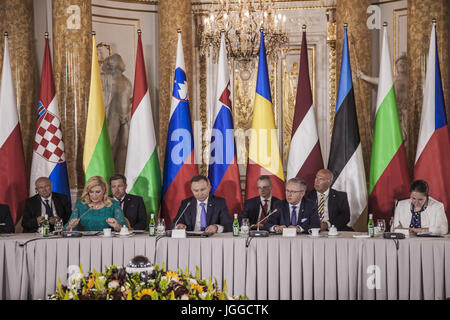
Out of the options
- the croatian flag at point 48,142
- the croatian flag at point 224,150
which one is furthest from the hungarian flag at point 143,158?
the croatian flag at point 48,142

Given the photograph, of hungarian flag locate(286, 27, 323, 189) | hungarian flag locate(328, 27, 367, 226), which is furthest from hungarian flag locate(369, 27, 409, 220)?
hungarian flag locate(286, 27, 323, 189)

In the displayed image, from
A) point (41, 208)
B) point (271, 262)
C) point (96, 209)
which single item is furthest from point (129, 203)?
point (271, 262)

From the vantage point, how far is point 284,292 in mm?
4840

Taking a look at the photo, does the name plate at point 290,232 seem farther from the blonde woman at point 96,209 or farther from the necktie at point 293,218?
the blonde woman at point 96,209

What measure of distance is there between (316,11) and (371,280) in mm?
4542

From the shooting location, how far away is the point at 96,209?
5.74 meters

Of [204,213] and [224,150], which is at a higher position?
[224,150]

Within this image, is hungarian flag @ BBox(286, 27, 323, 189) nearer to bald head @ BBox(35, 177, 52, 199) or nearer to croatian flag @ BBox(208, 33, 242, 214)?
croatian flag @ BBox(208, 33, 242, 214)

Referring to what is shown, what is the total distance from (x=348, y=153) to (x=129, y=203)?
2429mm

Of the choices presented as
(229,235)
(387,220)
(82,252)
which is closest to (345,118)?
(387,220)

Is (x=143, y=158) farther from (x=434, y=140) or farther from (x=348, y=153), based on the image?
(x=434, y=140)

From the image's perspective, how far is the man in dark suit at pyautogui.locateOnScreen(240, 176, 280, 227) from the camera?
6062mm

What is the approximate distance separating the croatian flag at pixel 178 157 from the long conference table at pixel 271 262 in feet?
5.29

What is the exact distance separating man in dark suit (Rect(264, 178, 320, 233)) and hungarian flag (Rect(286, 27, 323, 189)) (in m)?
1.08
